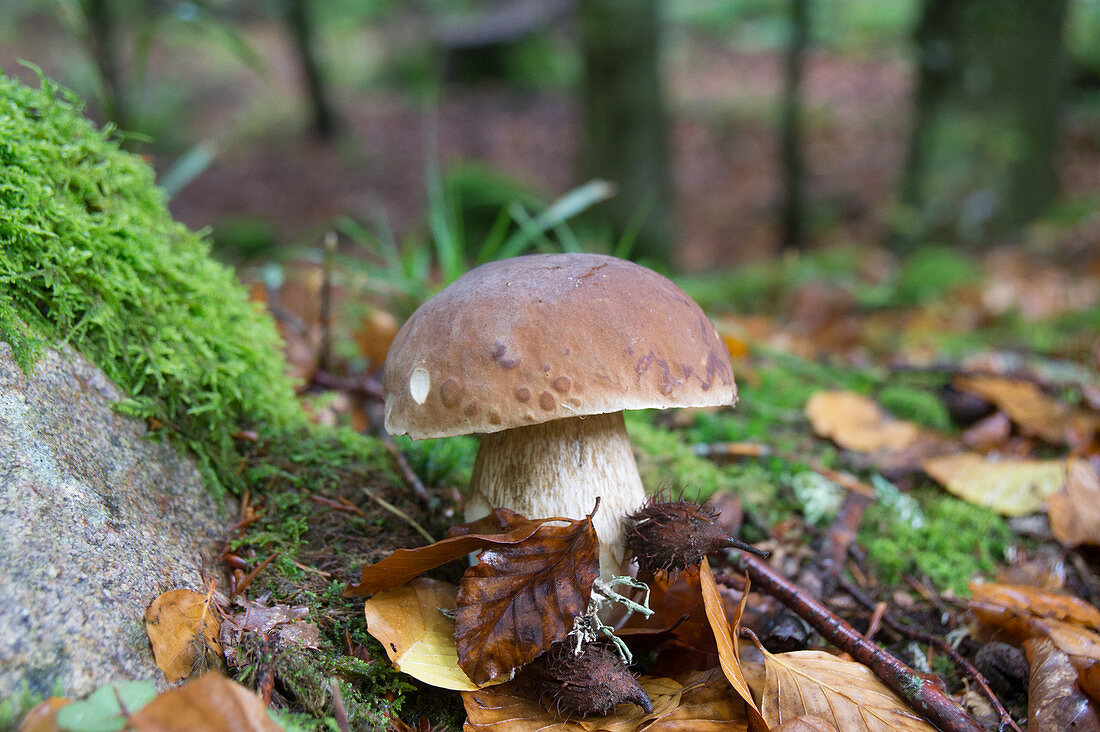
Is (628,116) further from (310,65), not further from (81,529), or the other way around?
(310,65)

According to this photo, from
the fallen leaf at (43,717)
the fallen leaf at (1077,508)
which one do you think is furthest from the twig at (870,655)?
the fallen leaf at (43,717)

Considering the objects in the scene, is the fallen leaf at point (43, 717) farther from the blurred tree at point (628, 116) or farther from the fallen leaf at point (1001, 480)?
the blurred tree at point (628, 116)

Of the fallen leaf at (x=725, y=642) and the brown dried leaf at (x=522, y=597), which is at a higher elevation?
the brown dried leaf at (x=522, y=597)

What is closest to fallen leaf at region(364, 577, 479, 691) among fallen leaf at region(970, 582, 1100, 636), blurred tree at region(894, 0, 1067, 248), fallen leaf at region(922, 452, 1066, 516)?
fallen leaf at region(970, 582, 1100, 636)

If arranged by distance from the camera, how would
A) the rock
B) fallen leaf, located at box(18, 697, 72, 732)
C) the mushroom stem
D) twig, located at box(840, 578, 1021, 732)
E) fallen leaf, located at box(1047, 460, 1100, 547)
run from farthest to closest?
1. fallen leaf, located at box(1047, 460, 1100, 547)
2. the mushroom stem
3. twig, located at box(840, 578, 1021, 732)
4. the rock
5. fallen leaf, located at box(18, 697, 72, 732)

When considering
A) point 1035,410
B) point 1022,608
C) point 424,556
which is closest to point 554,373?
point 424,556

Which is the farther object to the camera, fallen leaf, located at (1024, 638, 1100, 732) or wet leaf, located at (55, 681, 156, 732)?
fallen leaf, located at (1024, 638, 1100, 732)

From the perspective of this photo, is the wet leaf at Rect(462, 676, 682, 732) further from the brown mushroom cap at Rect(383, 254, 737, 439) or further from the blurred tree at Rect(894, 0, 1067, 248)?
the blurred tree at Rect(894, 0, 1067, 248)
